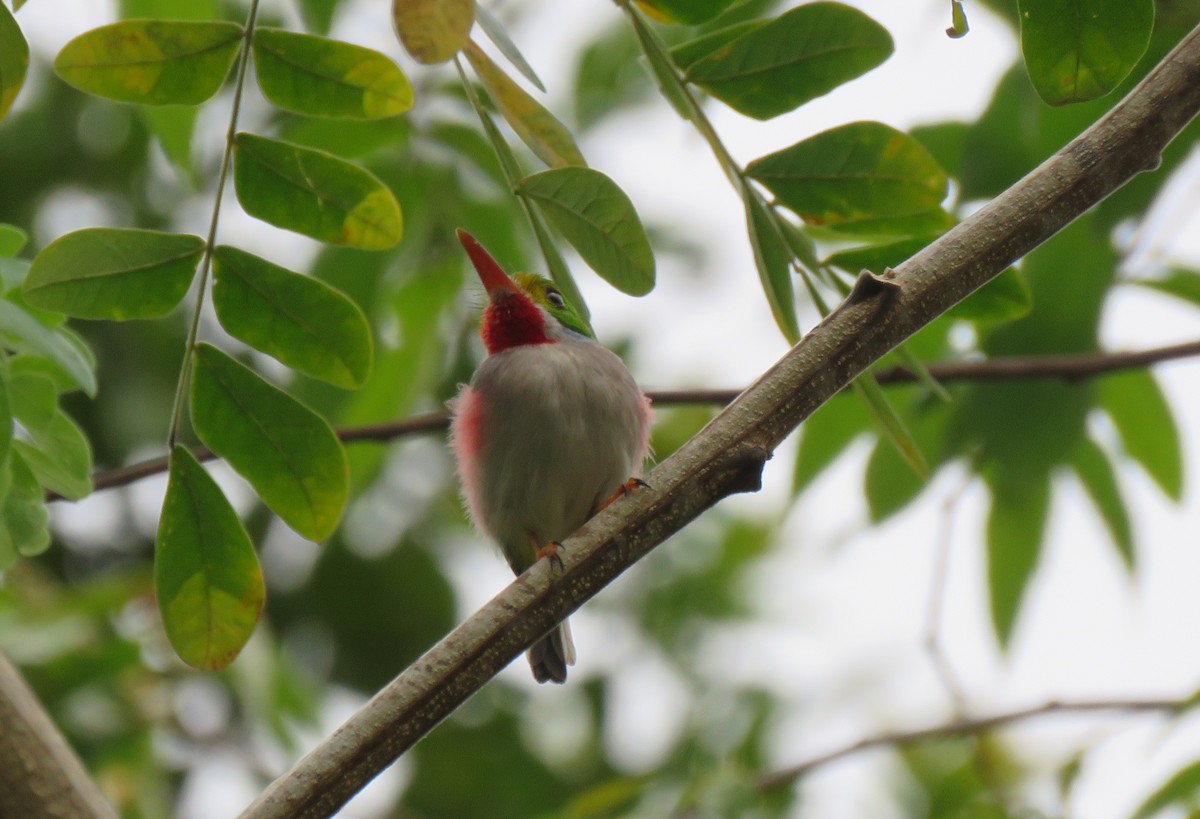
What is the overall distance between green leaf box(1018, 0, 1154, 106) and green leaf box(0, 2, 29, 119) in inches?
64.2

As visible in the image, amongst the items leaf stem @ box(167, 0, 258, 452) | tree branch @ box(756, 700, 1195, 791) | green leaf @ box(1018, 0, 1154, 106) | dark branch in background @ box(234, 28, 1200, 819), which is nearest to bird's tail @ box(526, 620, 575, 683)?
tree branch @ box(756, 700, 1195, 791)

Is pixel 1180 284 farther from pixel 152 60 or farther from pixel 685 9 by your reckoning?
pixel 152 60

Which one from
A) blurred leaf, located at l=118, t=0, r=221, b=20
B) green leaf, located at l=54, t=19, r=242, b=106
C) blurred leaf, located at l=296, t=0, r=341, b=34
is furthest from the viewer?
blurred leaf, located at l=296, t=0, r=341, b=34

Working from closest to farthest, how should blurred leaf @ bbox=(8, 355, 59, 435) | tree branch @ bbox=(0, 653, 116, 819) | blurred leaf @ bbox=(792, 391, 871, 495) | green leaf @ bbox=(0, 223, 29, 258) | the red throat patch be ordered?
blurred leaf @ bbox=(8, 355, 59, 435), green leaf @ bbox=(0, 223, 29, 258), tree branch @ bbox=(0, 653, 116, 819), blurred leaf @ bbox=(792, 391, 871, 495), the red throat patch

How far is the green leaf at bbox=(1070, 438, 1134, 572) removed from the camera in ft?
13.9

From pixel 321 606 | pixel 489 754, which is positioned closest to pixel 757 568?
pixel 489 754

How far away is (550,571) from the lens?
82.1 inches

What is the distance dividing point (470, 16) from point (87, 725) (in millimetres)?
4037

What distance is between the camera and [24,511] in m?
2.53

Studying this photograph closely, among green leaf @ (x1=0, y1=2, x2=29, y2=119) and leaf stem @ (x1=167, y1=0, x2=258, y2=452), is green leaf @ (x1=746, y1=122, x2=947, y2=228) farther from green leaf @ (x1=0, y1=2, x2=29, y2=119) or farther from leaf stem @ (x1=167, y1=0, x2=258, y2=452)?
green leaf @ (x1=0, y1=2, x2=29, y2=119)

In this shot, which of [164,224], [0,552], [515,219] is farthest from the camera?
[164,224]

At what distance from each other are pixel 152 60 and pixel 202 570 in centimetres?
96

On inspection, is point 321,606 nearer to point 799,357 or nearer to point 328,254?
point 328,254

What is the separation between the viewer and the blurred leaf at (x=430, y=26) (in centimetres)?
200
